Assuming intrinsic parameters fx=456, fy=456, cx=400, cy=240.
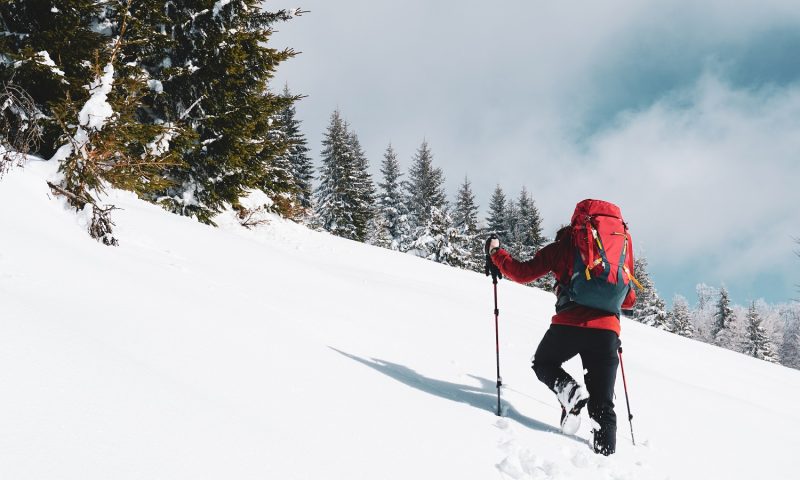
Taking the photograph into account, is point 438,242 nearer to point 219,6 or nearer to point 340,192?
point 340,192

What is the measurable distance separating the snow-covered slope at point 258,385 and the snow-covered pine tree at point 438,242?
28.3 metres

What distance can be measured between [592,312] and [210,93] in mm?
11961

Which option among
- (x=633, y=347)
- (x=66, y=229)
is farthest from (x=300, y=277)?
(x=633, y=347)

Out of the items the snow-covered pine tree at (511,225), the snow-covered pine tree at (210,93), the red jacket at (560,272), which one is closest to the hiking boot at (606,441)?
the red jacket at (560,272)

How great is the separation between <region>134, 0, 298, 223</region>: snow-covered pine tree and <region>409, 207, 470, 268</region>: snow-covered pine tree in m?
23.9

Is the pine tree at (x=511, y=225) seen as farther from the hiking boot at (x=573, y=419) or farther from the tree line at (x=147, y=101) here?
the hiking boot at (x=573, y=419)

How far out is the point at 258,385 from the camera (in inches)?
109

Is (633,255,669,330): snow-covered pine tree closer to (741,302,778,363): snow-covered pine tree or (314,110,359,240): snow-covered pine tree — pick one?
(741,302,778,363): snow-covered pine tree

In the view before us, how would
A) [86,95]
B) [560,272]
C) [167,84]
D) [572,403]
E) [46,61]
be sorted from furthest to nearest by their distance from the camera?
[167,84]
[86,95]
[46,61]
[560,272]
[572,403]

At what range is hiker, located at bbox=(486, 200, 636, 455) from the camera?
11.7 ft

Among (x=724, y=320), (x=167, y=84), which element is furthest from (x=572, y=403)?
(x=724, y=320)

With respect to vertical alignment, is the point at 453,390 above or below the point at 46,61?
below

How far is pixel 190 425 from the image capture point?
2041 millimetres

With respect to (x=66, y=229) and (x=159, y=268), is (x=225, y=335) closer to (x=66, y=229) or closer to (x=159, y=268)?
(x=159, y=268)
